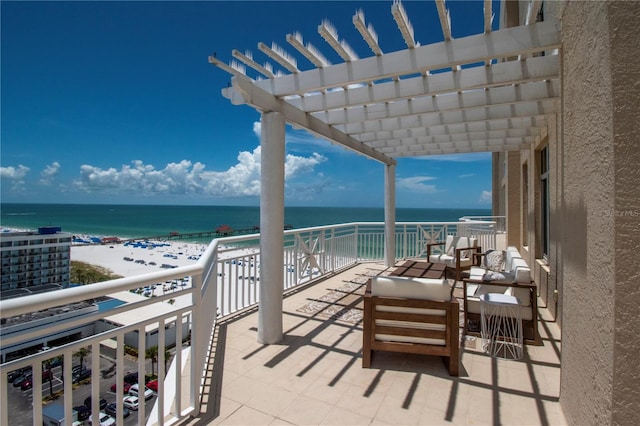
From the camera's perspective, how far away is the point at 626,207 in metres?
1.39

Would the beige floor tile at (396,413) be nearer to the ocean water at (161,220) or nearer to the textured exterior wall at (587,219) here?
the textured exterior wall at (587,219)

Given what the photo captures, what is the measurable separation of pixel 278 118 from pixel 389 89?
126 centimetres

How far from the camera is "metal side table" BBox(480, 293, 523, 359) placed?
342 cm

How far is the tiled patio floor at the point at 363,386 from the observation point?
2.38 metres

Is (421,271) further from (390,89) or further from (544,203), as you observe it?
(390,89)

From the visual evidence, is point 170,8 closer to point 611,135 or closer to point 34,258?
point 34,258

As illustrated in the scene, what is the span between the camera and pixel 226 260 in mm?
4422

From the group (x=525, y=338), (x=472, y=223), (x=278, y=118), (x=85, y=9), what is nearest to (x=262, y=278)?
(x=278, y=118)

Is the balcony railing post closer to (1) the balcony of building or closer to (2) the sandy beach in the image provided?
(1) the balcony of building

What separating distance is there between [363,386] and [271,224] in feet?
6.21

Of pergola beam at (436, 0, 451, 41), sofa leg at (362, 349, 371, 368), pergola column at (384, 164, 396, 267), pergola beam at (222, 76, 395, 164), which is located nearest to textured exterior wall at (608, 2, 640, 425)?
pergola beam at (436, 0, 451, 41)

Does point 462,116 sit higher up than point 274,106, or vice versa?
point 462,116

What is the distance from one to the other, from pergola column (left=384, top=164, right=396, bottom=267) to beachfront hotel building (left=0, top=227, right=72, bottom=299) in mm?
6666

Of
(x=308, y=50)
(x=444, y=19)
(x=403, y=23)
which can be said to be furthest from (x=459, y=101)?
(x=308, y=50)
